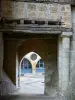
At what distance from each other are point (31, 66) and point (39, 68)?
1.10m

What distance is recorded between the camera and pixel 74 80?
9281 millimetres

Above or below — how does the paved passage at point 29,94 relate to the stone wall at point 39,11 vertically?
below

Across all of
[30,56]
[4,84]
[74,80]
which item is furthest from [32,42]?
[30,56]

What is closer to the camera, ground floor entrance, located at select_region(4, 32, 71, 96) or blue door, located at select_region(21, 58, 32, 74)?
ground floor entrance, located at select_region(4, 32, 71, 96)

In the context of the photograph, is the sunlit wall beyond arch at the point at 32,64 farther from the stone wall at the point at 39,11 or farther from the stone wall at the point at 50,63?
the stone wall at the point at 39,11

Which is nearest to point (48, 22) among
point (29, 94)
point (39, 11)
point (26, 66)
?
point (39, 11)

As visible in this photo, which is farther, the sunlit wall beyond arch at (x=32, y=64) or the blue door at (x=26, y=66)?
the blue door at (x=26, y=66)

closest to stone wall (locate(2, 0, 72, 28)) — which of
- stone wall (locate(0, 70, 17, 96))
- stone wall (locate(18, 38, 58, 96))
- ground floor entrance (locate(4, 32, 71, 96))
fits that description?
ground floor entrance (locate(4, 32, 71, 96))

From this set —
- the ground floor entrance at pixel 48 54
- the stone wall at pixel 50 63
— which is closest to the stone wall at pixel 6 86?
the ground floor entrance at pixel 48 54

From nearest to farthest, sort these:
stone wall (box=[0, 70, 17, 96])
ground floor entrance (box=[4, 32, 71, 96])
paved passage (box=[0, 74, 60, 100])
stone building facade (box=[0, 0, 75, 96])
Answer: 1. stone building facade (box=[0, 0, 75, 96])
2. ground floor entrance (box=[4, 32, 71, 96])
3. paved passage (box=[0, 74, 60, 100])
4. stone wall (box=[0, 70, 17, 96])

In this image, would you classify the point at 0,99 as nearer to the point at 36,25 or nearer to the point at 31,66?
the point at 36,25

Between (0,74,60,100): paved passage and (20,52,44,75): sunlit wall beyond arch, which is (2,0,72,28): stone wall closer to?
(0,74,60,100): paved passage

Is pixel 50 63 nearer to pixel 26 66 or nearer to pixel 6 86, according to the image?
pixel 6 86

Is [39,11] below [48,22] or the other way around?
the other way around
